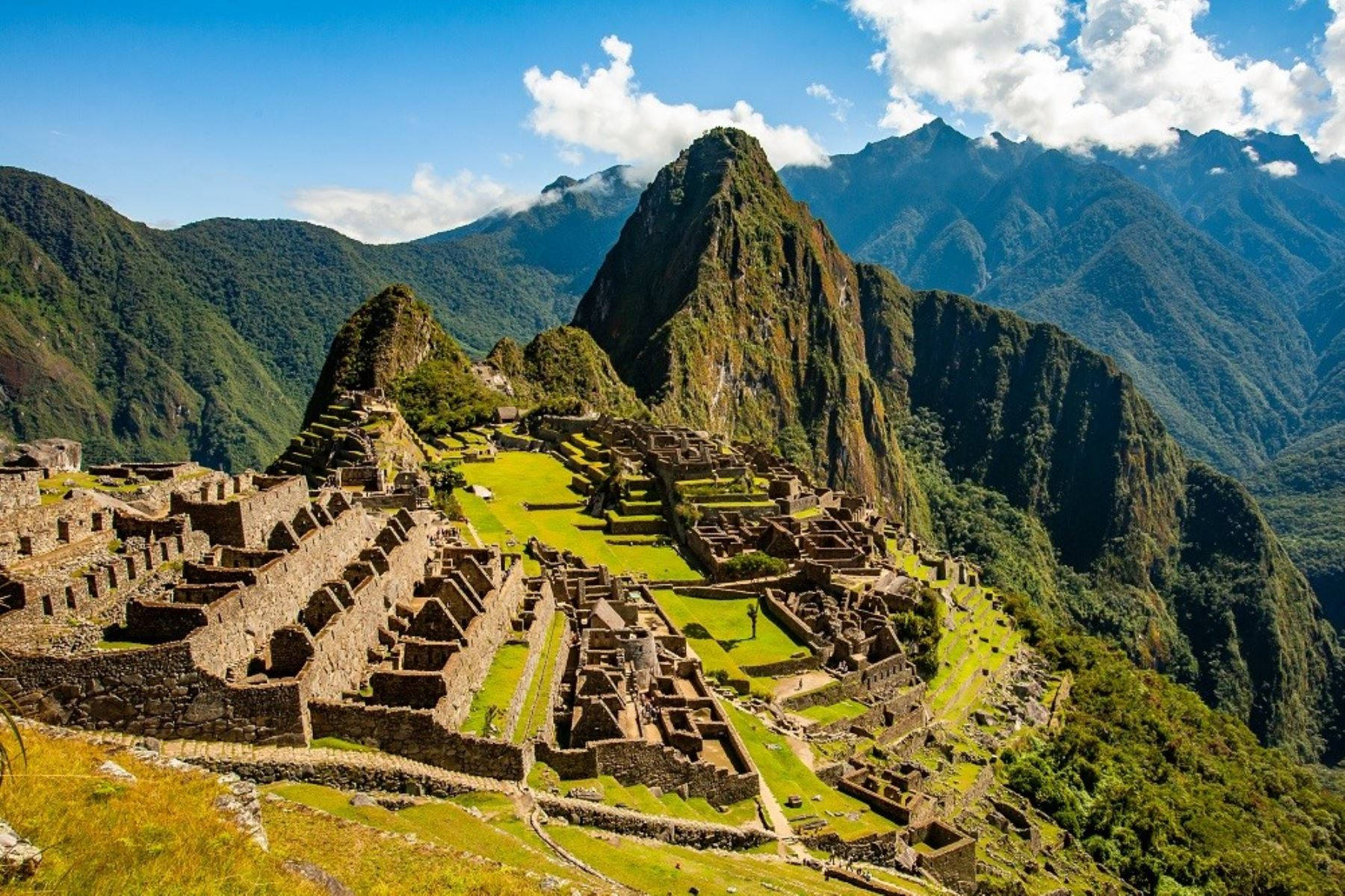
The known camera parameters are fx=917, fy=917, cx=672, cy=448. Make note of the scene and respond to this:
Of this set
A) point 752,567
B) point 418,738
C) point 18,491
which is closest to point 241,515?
point 18,491

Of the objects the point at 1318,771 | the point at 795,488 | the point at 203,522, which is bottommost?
the point at 1318,771

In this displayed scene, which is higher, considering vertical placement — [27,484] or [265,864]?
[27,484]

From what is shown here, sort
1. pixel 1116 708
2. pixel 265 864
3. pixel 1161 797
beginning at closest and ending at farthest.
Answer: pixel 265 864 < pixel 1161 797 < pixel 1116 708

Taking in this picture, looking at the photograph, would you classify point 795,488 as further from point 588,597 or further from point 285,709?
point 285,709

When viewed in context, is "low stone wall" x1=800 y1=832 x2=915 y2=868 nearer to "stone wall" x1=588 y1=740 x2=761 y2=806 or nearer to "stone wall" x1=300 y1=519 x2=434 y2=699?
"stone wall" x1=588 y1=740 x2=761 y2=806

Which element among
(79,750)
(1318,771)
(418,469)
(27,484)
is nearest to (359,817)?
(79,750)

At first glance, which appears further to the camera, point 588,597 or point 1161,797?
point 1161,797

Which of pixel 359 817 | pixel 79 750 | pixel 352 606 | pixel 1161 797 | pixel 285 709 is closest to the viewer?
pixel 79 750

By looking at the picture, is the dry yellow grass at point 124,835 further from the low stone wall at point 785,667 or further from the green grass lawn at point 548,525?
the green grass lawn at point 548,525
